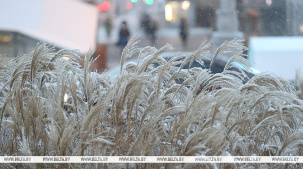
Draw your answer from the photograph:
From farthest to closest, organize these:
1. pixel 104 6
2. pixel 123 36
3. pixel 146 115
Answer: pixel 104 6 < pixel 123 36 < pixel 146 115

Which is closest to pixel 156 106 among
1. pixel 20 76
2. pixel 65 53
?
pixel 65 53

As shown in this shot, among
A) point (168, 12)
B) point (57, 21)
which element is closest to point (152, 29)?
point (168, 12)

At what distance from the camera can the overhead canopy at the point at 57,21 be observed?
3672 mm

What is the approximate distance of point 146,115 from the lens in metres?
1.80

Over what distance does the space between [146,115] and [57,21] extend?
2349mm

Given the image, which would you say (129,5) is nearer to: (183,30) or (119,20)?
(119,20)

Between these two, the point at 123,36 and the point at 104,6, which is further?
the point at 104,6

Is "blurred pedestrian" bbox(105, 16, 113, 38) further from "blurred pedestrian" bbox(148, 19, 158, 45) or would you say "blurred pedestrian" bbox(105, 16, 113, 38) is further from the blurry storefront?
the blurry storefront

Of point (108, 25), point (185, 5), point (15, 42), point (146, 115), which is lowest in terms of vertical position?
point (146, 115)

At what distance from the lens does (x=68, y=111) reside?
199 centimetres

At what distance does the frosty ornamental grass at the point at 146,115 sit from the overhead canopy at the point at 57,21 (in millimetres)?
1681

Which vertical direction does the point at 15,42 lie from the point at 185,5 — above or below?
below

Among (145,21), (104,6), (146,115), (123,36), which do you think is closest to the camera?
(146,115)

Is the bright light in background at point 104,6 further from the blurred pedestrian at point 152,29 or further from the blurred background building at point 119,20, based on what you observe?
the blurred pedestrian at point 152,29
